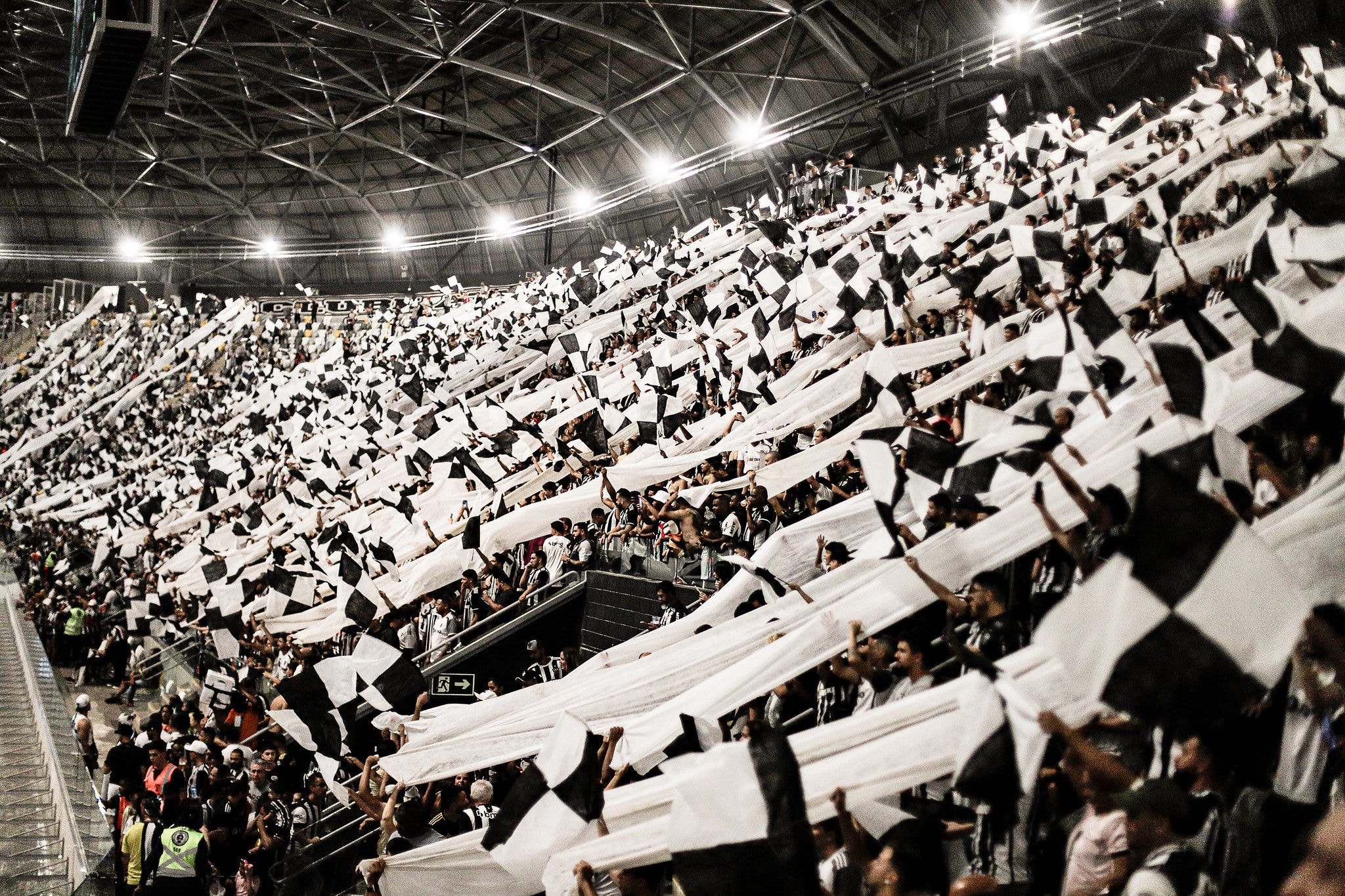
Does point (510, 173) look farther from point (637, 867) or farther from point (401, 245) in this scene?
point (637, 867)

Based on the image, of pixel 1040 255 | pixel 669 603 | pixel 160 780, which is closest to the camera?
pixel 1040 255

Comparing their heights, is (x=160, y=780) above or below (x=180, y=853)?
above

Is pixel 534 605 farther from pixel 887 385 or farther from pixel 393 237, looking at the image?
pixel 393 237

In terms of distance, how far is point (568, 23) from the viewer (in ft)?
74.2

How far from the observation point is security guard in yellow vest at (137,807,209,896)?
6992 mm

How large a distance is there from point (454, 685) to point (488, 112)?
90.0 feet

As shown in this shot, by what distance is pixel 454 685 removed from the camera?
9945mm

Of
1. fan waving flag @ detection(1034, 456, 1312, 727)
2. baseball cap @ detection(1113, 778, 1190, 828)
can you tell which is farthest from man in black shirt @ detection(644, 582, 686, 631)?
fan waving flag @ detection(1034, 456, 1312, 727)

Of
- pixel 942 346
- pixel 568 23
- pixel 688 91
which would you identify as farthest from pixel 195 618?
pixel 688 91

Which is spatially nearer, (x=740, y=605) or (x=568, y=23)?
(x=740, y=605)

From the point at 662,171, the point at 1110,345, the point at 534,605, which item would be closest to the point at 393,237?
the point at 662,171

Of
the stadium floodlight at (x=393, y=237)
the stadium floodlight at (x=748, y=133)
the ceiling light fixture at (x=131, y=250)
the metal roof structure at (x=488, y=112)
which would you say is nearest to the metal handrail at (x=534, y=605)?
the metal roof structure at (x=488, y=112)

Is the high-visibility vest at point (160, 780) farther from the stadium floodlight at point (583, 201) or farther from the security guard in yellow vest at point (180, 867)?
the stadium floodlight at point (583, 201)

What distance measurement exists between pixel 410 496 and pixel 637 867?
923cm
